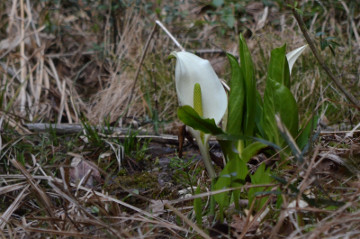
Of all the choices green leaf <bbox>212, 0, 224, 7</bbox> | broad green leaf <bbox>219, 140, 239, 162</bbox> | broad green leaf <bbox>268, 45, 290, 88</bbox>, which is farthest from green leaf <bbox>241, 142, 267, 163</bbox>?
green leaf <bbox>212, 0, 224, 7</bbox>

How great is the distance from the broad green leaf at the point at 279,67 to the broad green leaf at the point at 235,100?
0.11m

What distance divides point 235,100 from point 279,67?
157mm

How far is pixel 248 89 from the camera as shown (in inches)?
50.2

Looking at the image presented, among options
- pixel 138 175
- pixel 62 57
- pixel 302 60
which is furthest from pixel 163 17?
pixel 138 175

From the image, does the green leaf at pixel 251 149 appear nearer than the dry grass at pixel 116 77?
Yes

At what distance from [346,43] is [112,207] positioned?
218 cm

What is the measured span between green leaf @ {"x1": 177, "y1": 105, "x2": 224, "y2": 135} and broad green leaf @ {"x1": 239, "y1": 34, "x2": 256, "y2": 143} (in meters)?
0.12

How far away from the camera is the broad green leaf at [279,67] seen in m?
1.29

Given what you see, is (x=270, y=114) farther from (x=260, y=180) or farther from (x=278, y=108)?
(x=260, y=180)

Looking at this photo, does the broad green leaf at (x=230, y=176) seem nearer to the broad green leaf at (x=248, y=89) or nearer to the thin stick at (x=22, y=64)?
the broad green leaf at (x=248, y=89)

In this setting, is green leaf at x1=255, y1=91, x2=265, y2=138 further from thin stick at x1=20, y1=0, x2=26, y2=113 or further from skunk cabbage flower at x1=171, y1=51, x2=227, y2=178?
thin stick at x1=20, y1=0, x2=26, y2=113

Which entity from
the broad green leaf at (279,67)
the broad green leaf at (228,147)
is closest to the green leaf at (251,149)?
the broad green leaf at (228,147)

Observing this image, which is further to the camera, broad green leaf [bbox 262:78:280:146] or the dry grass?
the dry grass

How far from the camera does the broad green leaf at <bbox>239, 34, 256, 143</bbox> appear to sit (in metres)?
1.28
